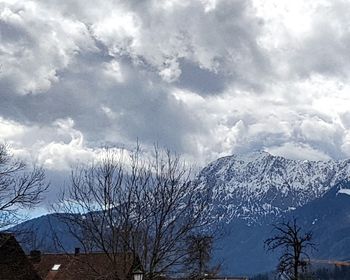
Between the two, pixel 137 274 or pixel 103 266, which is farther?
pixel 103 266

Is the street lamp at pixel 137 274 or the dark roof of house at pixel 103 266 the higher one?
the dark roof of house at pixel 103 266

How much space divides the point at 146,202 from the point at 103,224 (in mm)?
1560

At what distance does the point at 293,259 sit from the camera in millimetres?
33938

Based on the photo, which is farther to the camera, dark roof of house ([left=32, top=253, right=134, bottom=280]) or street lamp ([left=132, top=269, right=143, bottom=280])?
dark roof of house ([left=32, top=253, right=134, bottom=280])

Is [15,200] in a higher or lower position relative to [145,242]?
higher

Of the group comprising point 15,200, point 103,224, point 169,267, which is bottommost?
point 169,267

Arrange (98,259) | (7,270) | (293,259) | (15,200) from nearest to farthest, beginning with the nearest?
(98,259), (15,200), (7,270), (293,259)

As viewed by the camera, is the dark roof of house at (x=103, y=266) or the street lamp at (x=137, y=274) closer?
the street lamp at (x=137, y=274)

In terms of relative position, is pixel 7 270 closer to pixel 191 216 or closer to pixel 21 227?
pixel 21 227

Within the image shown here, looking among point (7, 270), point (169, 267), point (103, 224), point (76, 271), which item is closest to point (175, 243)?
point (169, 267)

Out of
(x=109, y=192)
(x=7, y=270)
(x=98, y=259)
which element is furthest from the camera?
(x=7, y=270)

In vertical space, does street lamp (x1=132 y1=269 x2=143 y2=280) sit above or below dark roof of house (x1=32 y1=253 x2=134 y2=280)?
below

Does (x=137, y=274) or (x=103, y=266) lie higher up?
(x=103, y=266)

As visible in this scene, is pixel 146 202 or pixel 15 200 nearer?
pixel 146 202
